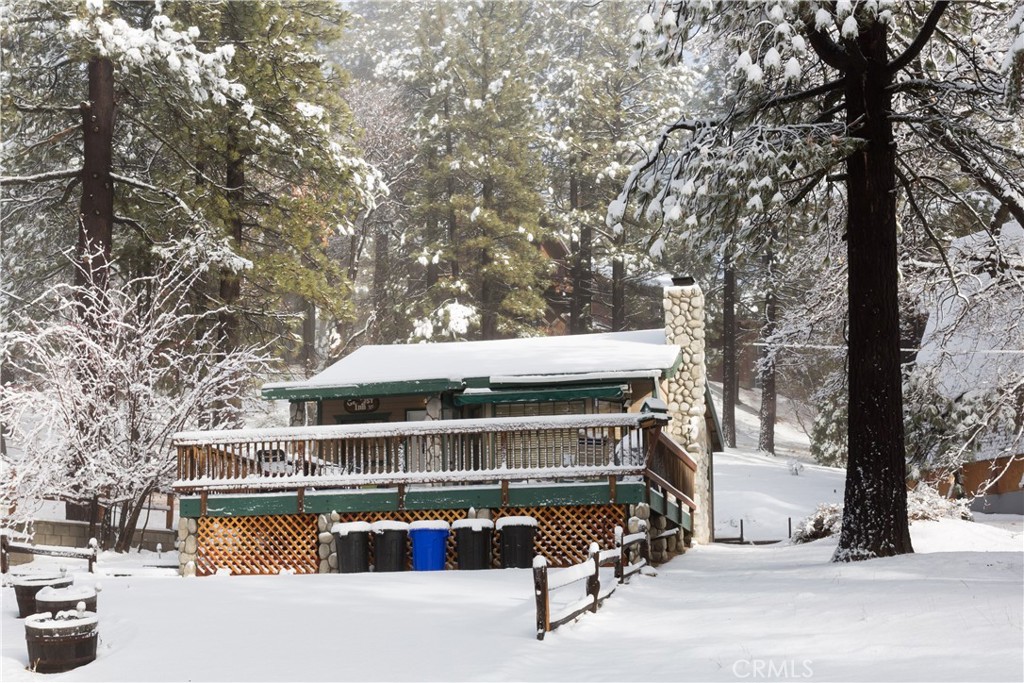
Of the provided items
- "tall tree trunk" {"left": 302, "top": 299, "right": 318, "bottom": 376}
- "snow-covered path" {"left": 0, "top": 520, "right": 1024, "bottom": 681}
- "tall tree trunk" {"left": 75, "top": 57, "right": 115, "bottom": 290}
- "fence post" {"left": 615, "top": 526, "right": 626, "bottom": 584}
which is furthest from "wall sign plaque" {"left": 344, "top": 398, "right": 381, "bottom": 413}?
"tall tree trunk" {"left": 302, "top": 299, "right": 318, "bottom": 376}

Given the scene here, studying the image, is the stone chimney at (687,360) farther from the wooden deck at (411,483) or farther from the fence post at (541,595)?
the fence post at (541,595)

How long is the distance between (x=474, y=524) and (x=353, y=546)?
1.84 meters

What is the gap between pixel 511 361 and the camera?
21.3m

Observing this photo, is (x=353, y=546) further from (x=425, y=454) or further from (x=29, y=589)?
(x=29, y=589)

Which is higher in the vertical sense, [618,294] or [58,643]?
[618,294]

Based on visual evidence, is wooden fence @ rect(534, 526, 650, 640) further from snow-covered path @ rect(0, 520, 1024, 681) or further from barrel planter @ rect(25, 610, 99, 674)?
barrel planter @ rect(25, 610, 99, 674)

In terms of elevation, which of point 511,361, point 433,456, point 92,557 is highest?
point 511,361

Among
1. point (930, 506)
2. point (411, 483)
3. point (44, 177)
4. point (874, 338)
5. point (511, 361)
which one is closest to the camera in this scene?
point (874, 338)

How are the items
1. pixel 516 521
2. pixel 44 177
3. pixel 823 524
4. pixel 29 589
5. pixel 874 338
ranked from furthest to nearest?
pixel 44 177 → pixel 823 524 → pixel 516 521 → pixel 874 338 → pixel 29 589

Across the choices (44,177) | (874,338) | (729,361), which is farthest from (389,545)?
(729,361)

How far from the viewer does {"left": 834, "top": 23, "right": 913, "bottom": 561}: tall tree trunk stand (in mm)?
13062

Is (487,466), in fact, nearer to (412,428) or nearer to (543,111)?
(412,428)

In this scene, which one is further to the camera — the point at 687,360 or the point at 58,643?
the point at 687,360

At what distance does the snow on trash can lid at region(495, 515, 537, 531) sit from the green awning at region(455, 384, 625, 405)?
456 centimetres
